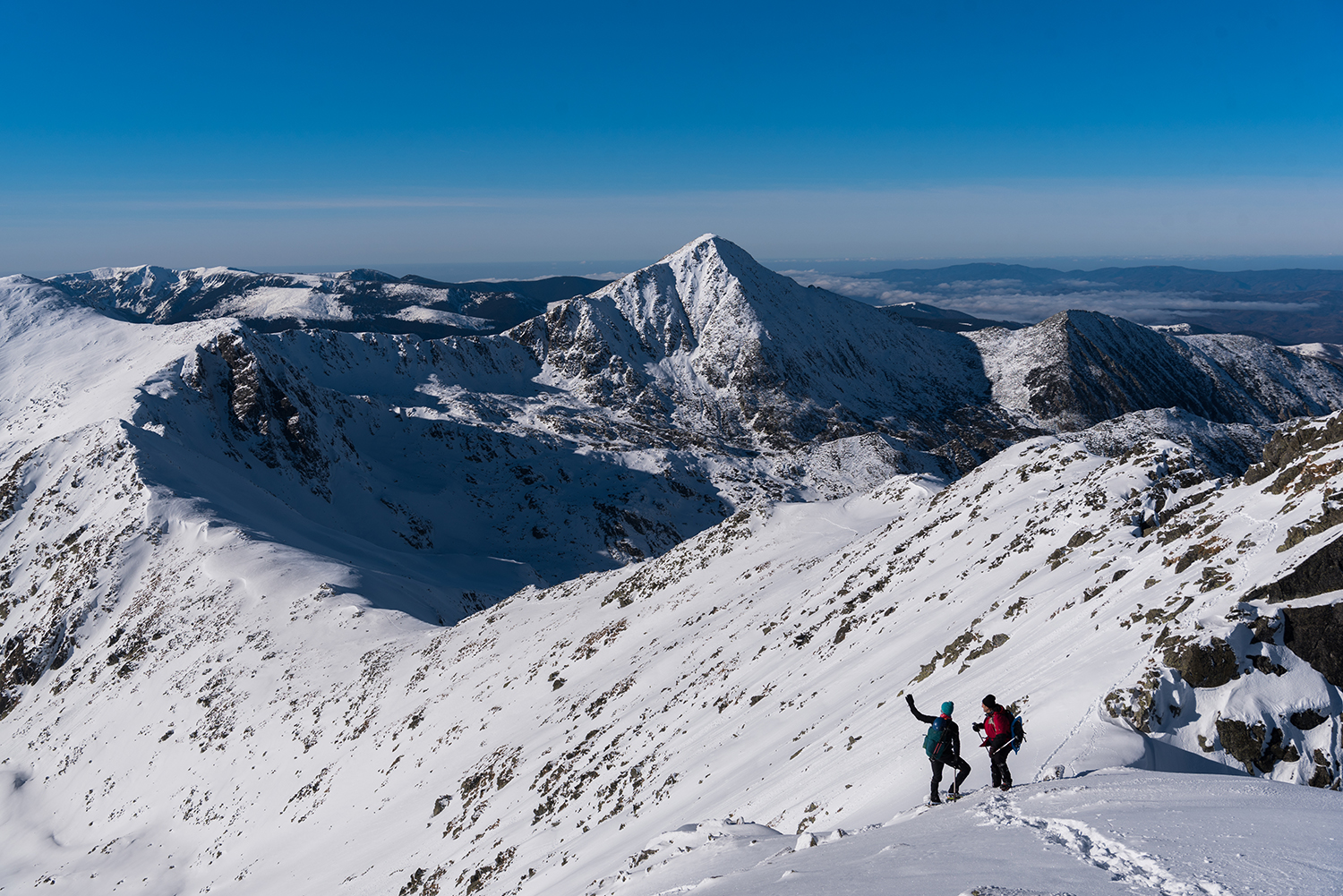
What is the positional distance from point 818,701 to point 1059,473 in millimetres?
17307

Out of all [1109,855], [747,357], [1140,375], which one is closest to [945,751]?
[1109,855]

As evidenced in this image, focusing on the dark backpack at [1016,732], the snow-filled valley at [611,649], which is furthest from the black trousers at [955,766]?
the dark backpack at [1016,732]

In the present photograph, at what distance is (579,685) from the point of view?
104 feet

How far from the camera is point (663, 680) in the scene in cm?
2828

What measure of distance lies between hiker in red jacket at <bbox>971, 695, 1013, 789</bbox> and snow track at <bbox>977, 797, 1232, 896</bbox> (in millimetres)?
1047

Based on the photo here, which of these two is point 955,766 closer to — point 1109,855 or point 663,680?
point 1109,855

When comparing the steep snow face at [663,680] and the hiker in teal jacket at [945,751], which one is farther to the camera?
the steep snow face at [663,680]

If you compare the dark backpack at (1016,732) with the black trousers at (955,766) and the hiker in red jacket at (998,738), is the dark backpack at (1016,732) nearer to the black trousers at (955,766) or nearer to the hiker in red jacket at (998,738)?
the hiker in red jacket at (998,738)

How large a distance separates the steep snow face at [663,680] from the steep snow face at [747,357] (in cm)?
8299

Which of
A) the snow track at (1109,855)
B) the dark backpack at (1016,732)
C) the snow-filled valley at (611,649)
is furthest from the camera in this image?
the snow-filled valley at (611,649)

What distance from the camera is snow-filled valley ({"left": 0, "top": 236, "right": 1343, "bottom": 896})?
1066 centimetres

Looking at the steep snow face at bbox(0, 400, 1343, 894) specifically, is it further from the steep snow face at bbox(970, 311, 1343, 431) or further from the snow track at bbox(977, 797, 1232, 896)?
the steep snow face at bbox(970, 311, 1343, 431)

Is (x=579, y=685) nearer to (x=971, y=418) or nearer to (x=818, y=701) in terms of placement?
(x=818, y=701)

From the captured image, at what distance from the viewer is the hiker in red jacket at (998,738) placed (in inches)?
405
